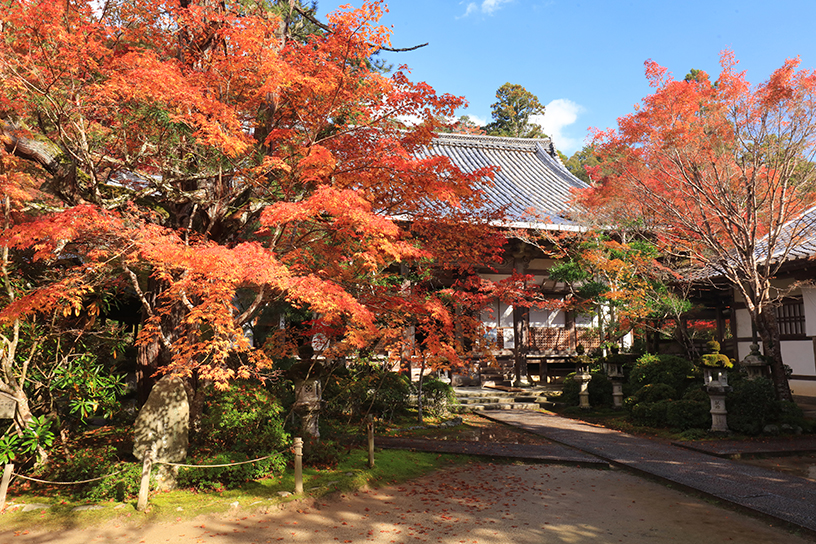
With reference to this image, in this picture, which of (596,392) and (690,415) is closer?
(690,415)

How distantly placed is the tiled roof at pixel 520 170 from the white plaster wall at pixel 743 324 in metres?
6.67

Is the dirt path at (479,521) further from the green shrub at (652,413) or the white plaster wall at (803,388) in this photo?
the white plaster wall at (803,388)

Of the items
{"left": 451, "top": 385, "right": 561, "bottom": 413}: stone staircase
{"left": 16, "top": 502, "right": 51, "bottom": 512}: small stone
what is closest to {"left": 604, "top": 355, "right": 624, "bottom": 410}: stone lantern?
{"left": 451, "top": 385, "right": 561, "bottom": 413}: stone staircase

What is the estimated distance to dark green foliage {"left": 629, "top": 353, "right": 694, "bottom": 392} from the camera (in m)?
12.3

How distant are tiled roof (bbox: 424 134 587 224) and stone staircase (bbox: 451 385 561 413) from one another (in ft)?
17.2

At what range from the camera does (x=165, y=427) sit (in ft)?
22.7

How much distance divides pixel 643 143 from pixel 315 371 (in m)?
8.40

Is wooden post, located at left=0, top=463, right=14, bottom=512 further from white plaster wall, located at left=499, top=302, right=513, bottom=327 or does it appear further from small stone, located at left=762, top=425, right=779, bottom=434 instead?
white plaster wall, located at left=499, top=302, right=513, bottom=327

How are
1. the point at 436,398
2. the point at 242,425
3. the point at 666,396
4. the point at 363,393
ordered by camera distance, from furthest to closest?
the point at 436,398 → the point at 666,396 → the point at 363,393 → the point at 242,425

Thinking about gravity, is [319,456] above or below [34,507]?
above

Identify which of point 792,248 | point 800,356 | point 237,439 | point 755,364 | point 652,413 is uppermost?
point 792,248

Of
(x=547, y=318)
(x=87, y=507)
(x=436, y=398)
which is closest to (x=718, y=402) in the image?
(x=436, y=398)

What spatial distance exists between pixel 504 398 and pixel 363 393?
566 cm

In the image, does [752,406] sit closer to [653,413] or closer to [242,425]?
[653,413]
